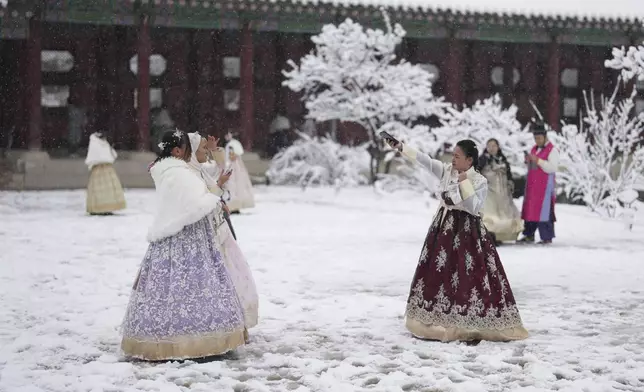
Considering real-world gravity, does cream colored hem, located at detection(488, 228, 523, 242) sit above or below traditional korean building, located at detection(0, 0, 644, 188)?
below

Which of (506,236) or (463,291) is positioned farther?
(506,236)

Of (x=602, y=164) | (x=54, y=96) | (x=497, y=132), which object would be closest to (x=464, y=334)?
(x=602, y=164)

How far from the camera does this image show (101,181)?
599 inches

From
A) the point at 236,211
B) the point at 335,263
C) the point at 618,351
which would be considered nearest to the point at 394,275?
the point at 335,263

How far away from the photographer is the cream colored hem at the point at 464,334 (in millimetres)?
6012

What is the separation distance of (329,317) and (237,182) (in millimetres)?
8736

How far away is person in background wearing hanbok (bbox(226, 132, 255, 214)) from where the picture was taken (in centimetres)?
1499

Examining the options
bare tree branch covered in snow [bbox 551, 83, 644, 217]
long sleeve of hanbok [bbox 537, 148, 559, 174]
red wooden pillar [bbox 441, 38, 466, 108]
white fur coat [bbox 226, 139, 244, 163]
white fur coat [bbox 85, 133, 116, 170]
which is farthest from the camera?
red wooden pillar [bbox 441, 38, 466, 108]

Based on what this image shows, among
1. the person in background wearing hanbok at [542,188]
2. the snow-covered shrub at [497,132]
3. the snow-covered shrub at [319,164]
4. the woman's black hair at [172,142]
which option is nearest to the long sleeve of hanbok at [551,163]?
the person in background wearing hanbok at [542,188]

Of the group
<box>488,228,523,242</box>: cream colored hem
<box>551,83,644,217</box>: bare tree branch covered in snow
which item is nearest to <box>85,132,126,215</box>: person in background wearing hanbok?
<box>488,228,523,242</box>: cream colored hem

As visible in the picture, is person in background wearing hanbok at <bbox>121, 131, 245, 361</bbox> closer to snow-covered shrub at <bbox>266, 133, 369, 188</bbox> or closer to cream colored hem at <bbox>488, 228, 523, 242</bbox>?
cream colored hem at <bbox>488, 228, 523, 242</bbox>

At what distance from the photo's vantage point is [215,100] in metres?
24.6

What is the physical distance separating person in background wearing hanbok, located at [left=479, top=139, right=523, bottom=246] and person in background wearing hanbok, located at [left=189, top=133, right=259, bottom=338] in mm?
5997

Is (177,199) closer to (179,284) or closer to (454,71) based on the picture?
(179,284)
